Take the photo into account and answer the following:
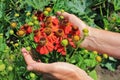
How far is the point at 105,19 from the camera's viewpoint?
9.36 ft

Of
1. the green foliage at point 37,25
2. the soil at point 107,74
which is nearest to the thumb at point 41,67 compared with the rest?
the green foliage at point 37,25

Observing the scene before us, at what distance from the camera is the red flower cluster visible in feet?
6.39

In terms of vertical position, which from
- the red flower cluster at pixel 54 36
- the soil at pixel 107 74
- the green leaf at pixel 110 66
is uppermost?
the red flower cluster at pixel 54 36

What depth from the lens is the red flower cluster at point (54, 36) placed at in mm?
1946

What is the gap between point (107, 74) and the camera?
107 inches

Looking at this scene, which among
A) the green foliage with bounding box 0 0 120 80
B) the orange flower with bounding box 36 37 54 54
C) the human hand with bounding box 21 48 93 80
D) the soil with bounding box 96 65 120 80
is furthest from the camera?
the soil with bounding box 96 65 120 80

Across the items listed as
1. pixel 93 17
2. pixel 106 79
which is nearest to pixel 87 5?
pixel 93 17

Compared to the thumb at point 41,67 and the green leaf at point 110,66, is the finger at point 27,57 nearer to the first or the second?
the thumb at point 41,67

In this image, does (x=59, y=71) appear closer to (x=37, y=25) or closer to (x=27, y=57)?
(x=27, y=57)

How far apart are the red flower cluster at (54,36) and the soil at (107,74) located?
73cm

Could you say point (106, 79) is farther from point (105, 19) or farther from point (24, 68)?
point (24, 68)

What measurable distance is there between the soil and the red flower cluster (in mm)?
731

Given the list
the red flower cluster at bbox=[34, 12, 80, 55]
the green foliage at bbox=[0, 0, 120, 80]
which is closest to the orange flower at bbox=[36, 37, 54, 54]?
the red flower cluster at bbox=[34, 12, 80, 55]

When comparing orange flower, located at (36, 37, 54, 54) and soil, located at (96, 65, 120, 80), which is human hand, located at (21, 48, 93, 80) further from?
soil, located at (96, 65, 120, 80)
